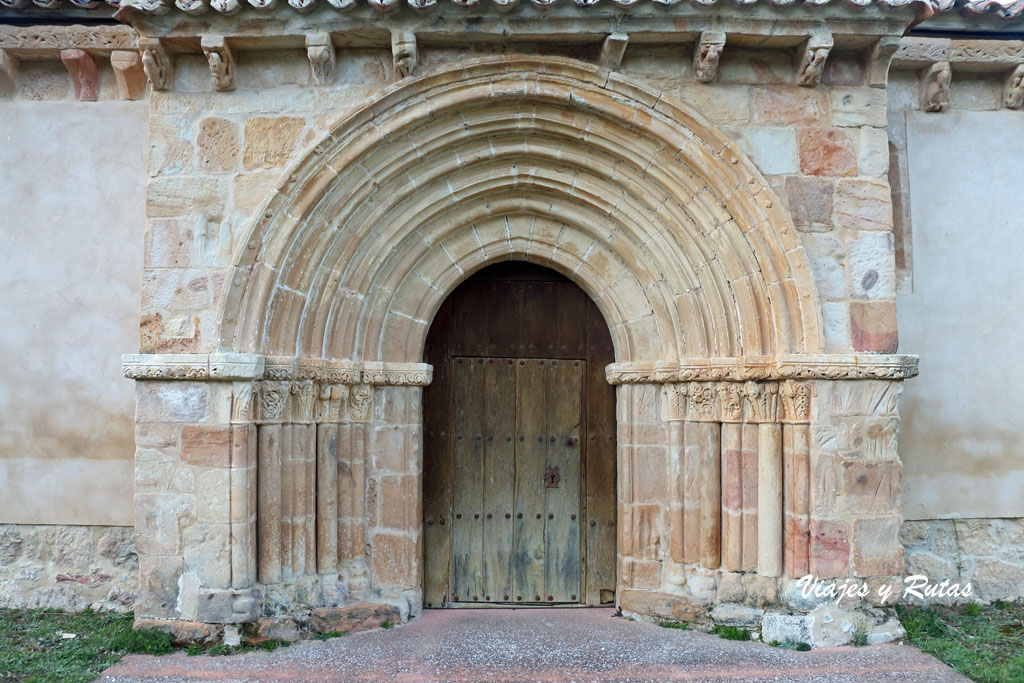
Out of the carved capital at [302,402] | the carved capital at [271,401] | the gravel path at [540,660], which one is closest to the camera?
the gravel path at [540,660]

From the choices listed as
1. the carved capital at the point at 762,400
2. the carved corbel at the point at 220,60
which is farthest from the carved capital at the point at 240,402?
the carved capital at the point at 762,400

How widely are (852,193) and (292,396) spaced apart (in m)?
3.56

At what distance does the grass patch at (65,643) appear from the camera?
378 cm

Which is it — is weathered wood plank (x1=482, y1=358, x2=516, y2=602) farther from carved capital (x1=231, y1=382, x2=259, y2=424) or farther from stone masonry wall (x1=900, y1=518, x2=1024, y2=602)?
stone masonry wall (x1=900, y1=518, x2=1024, y2=602)

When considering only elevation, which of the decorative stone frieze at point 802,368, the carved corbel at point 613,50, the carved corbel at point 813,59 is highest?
the carved corbel at point 613,50

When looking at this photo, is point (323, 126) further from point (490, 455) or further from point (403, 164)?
point (490, 455)

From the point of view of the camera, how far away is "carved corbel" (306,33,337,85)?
13.3 ft

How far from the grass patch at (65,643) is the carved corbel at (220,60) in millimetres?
3224

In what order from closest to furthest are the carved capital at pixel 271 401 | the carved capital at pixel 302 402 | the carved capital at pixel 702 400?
1. the carved capital at pixel 271 401
2. the carved capital at pixel 302 402
3. the carved capital at pixel 702 400

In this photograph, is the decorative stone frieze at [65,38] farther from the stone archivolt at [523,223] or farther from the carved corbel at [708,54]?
the carved corbel at [708,54]

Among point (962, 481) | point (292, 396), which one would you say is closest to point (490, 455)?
point (292, 396)

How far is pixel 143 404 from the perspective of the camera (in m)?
4.13

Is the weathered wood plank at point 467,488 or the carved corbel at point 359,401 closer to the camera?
the carved corbel at point 359,401

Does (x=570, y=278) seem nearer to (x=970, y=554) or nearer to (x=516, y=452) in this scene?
(x=516, y=452)
